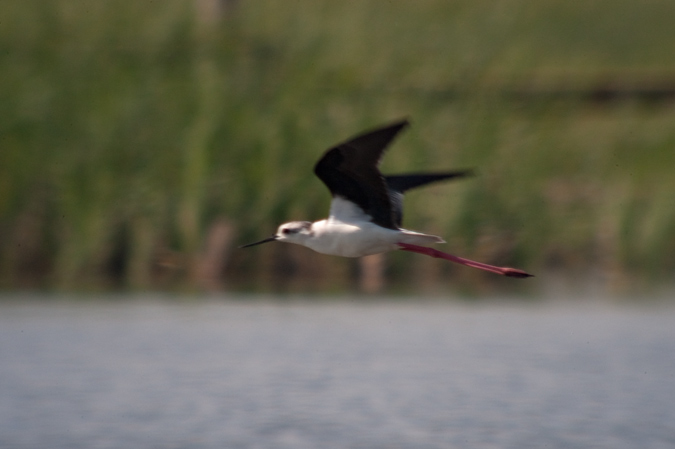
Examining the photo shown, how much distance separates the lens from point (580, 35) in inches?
828

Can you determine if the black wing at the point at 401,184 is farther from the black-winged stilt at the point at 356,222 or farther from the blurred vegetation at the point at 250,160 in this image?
the blurred vegetation at the point at 250,160

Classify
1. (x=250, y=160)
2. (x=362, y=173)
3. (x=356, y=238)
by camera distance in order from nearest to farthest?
(x=362, y=173), (x=356, y=238), (x=250, y=160)

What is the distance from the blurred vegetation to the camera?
33.0ft

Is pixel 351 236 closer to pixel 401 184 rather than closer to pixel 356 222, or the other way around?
pixel 356 222

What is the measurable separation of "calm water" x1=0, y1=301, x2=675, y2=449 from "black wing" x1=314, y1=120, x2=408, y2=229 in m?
1.06

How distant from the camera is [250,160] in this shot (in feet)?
33.7

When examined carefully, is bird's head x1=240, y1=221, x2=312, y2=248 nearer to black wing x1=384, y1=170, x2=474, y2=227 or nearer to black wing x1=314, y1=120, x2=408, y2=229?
black wing x1=314, y1=120, x2=408, y2=229

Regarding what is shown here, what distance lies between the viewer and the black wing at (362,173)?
231 inches

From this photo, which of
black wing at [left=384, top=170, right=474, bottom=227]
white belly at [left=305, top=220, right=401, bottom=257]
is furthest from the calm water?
black wing at [left=384, top=170, right=474, bottom=227]

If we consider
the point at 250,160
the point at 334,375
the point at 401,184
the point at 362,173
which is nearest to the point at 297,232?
the point at 362,173

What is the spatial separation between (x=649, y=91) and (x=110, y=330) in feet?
33.5

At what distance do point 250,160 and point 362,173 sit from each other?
4.24 metres

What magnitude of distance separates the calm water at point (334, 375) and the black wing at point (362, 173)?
3.49 feet

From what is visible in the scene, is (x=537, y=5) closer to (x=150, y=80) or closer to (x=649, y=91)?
(x=649, y=91)
